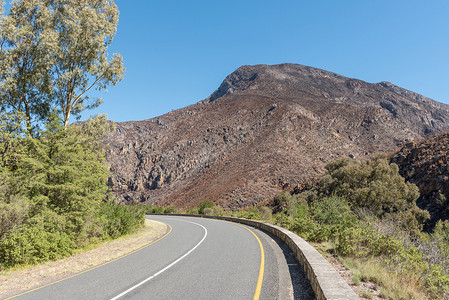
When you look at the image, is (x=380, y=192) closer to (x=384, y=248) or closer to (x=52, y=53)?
(x=384, y=248)

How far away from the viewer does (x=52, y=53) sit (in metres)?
17.0

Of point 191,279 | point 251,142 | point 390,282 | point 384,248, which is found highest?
point 251,142

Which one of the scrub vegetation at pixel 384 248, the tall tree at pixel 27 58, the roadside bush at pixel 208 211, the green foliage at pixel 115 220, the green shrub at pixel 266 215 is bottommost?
the roadside bush at pixel 208 211

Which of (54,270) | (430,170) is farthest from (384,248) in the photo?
(430,170)

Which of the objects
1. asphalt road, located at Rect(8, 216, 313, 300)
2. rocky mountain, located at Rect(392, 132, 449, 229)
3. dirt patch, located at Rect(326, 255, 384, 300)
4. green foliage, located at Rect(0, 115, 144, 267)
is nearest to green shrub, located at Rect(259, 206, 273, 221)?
rocky mountain, located at Rect(392, 132, 449, 229)

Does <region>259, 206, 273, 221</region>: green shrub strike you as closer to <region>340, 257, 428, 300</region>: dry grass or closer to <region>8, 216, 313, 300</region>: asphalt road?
<region>8, 216, 313, 300</region>: asphalt road

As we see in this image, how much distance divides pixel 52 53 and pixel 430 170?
146 feet

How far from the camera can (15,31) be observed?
15.7 m

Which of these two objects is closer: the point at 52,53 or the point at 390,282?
the point at 390,282

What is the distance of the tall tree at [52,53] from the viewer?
16.2m

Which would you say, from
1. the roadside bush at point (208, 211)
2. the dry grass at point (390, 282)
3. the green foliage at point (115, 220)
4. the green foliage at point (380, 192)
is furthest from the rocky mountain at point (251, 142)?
the dry grass at point (390, 282)

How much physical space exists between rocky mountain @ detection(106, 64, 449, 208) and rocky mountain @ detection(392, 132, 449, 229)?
1748 cm

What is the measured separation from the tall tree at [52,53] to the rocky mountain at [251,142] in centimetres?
3738

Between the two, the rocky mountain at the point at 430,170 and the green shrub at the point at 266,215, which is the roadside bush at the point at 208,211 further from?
the rocky mountain at the point at 430,170
